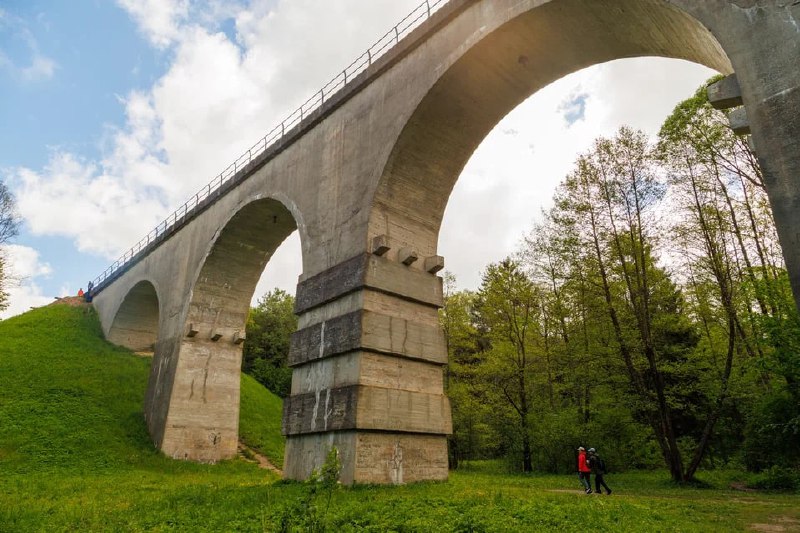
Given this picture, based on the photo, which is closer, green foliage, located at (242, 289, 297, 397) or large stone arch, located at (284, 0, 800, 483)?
large stone arch, located at (284, 0, 800, 483)

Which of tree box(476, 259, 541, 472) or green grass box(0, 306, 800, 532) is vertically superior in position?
tree box(476, 259, 541, 472)

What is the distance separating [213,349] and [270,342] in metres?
21.9

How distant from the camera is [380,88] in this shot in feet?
39.1

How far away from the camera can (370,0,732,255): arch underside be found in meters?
8.27

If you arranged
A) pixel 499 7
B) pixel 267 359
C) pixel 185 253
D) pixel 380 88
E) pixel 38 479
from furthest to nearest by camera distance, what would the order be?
pixel 267 359
pixel 185 253
pixel 38 479
pixel 380 88
pixel 499 7

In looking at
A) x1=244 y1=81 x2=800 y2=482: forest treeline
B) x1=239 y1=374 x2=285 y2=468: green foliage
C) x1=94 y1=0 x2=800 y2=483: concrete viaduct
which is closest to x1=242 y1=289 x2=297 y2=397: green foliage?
x1=239 y1=374 x2=285 y2=468: green foliage

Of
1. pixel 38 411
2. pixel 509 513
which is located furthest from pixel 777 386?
pixel 38 411

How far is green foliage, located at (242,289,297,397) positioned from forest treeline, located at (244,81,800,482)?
673 inches

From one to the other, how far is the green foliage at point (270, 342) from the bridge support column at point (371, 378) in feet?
85.6

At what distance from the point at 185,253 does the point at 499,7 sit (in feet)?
47.3

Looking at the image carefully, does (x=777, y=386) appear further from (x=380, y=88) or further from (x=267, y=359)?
(x=267, y=359)

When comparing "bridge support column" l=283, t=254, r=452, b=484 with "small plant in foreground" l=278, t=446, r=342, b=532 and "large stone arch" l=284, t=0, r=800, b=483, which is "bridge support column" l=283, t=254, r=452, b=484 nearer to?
"large stone arch" l=284, t=0, r=800, b=483

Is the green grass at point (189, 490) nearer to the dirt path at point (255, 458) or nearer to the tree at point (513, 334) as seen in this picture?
the dirt path at point (255, 458)

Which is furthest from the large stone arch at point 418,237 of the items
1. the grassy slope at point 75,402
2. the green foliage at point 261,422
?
the green foliage at point 261,422
